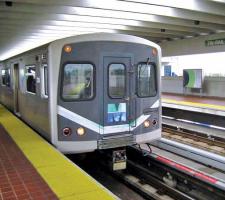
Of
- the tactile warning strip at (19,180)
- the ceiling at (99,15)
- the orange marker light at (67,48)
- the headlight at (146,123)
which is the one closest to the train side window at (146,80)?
the headlight at (146,123)

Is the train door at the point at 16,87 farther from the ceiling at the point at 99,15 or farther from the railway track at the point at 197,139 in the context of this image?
the railway track at the point at 197,139

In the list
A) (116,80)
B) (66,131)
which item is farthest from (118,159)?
(116,80)

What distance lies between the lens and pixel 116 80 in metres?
5.98

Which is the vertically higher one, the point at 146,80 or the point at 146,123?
the point at 146,80

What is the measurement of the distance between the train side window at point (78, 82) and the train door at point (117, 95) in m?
0.28

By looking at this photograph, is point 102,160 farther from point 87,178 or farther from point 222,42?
point 222,42

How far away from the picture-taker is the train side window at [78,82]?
5691 mm

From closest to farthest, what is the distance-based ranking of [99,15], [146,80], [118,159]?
[118,159] → [146,80] → [99,15]

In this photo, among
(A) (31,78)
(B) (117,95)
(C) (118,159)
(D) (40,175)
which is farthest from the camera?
(A) (31,78)

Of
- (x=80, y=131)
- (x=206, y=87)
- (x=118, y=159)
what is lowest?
(x=118, y=159)

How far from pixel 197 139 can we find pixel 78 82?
571cm

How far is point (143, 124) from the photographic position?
6.25 metres

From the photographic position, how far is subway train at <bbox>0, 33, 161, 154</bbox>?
5621mm

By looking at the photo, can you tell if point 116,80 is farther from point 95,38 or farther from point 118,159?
point 118,159
